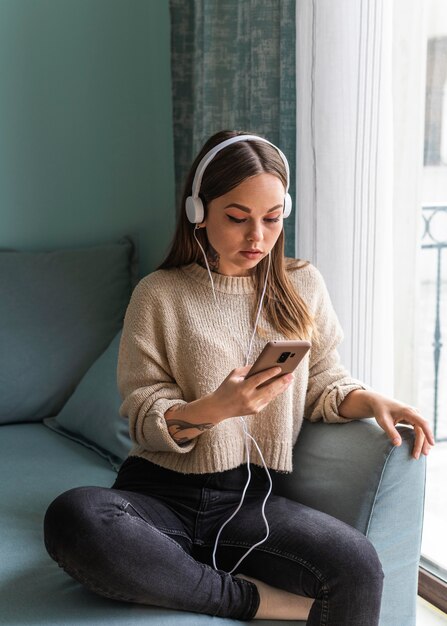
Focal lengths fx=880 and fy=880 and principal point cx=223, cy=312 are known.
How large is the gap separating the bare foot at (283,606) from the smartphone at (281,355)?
367mm

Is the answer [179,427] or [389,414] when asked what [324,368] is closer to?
[389,414]

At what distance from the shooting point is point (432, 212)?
178 centimetres

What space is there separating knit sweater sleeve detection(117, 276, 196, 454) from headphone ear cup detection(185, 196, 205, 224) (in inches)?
6.2

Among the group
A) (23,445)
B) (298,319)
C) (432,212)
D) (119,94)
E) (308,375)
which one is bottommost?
(23,445)

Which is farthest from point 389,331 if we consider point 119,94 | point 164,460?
point 119,94

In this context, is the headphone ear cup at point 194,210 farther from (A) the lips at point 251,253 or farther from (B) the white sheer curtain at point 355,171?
(B) the white sheer curtain at point 355,171

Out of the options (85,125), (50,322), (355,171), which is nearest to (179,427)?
(355,171)

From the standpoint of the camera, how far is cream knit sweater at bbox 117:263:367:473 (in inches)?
60.8

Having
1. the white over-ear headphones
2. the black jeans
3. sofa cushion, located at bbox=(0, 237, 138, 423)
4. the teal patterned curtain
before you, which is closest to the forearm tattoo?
the black jeans

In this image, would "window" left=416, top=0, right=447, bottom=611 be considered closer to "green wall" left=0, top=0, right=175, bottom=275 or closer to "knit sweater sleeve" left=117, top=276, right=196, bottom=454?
"knit sweater sleeve" left=117, top=276, right=196, bottom=454

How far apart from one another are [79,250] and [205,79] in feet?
1.93

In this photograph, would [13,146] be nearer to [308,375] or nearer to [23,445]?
[23,445]

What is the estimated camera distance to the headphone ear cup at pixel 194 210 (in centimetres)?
154

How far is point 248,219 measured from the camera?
1512 millimetres
